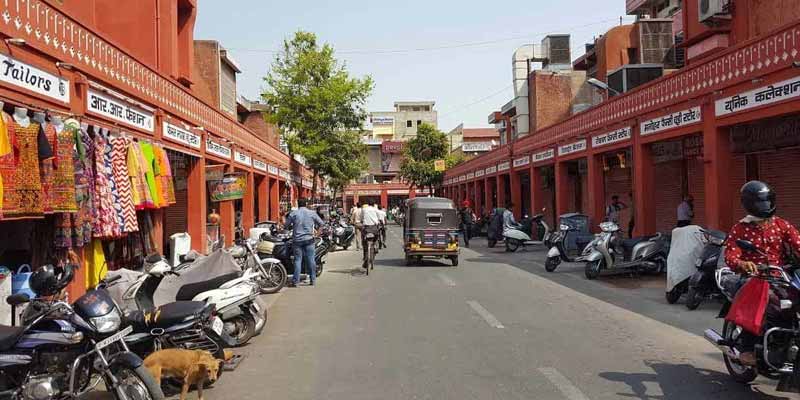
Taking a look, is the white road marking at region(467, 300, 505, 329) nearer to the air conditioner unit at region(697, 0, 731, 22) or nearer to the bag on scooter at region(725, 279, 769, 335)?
the bag on scooter at region(725, 279, 769, 335)

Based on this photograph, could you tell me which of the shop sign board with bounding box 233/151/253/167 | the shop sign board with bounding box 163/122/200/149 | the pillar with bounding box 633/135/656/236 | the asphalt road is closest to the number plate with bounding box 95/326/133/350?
the asphalt road

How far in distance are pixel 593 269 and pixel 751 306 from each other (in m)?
8.84

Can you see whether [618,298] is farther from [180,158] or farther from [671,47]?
[671,47]

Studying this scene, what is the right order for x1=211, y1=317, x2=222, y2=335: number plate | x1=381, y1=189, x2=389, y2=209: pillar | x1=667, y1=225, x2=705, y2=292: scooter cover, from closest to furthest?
x1=211, y1=317, x2=222, y2=335: number plate
x1=667, y1=225, x2=705, y2=292: scooter cover
x1=381, y1=189, x2=389, y2=209: pillar

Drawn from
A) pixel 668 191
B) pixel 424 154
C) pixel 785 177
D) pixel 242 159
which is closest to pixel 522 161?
pixel 668 191

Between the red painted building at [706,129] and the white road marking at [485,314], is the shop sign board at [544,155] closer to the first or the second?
the red painted building at [706,129]

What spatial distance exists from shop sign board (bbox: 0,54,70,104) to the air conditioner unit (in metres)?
15.9

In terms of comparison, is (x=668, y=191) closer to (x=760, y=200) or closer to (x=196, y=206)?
(x=196, y=206)

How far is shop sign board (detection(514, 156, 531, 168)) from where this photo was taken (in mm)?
28247

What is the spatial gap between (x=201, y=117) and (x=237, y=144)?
4.52m

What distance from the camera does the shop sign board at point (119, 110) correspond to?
8891mm

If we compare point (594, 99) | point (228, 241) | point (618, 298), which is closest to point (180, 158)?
point (228, 241)

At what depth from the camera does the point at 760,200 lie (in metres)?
5.58

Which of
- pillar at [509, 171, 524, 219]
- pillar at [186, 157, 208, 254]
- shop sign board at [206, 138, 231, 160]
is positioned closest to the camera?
pillar at [186, 157, 208, 254]
